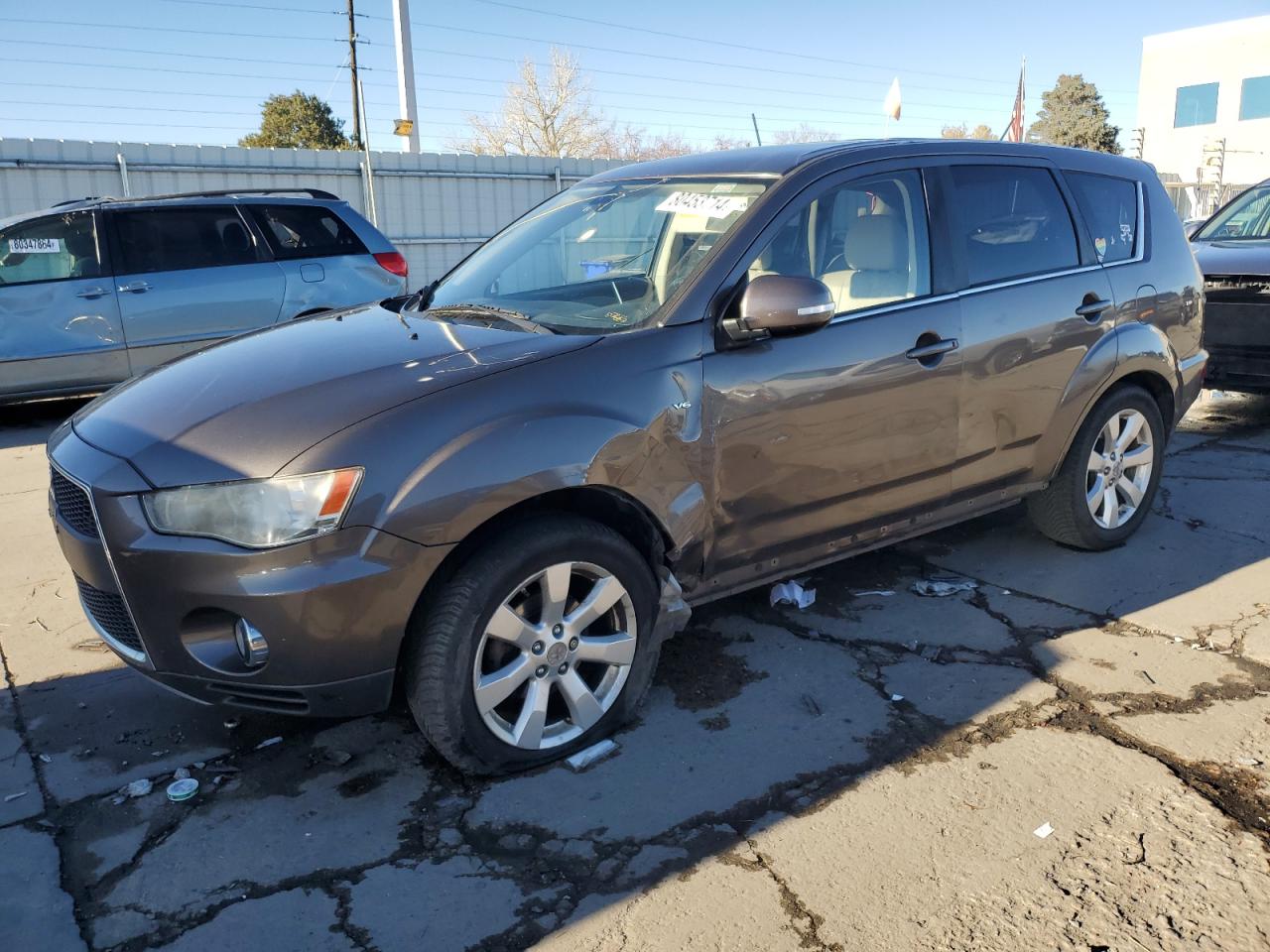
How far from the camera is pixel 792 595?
14.1 feet

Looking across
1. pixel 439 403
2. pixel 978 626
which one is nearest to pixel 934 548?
pixel 978 626

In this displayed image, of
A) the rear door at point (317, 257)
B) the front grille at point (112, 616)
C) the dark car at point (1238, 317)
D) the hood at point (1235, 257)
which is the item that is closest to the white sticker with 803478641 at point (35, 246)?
the rear door at point (317, 257)

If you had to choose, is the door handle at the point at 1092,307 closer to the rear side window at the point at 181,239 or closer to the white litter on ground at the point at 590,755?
the white litter on ground at the point at 590,755

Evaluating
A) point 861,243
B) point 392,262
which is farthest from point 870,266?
point 392,262

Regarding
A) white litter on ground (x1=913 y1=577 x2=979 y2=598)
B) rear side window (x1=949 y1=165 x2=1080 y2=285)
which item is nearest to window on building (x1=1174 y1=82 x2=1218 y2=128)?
rear side window (x1=949 y1=165 x2=1080 y2=285)

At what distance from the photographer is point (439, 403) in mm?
2795

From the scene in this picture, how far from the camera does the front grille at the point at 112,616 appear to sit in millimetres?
2889

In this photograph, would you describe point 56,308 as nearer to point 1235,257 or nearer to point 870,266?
point 870,266

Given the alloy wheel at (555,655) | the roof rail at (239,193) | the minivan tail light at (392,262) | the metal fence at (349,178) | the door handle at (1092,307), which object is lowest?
the alloy wheel at (555,655)

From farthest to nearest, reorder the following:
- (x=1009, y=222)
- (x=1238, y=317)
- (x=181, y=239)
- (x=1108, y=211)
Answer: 1. (x=181, y=239)
2. (x=1238, y=317)
3. (x=1108, y=211)
4. (x=1009, y=222)

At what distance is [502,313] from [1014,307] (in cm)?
206

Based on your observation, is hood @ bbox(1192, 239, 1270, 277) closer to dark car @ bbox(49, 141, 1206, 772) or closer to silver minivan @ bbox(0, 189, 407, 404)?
dark car @ bbox(49, 141, 1206, 772)

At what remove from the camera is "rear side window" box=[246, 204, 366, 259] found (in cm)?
853

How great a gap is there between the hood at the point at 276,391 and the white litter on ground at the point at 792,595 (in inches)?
65.4
